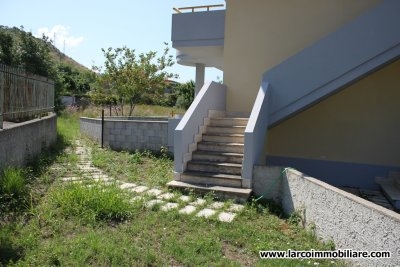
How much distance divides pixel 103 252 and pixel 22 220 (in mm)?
1472

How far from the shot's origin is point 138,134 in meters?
9.78

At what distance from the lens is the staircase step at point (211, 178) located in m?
6.53

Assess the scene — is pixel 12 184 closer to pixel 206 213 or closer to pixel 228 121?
pixel 206 213

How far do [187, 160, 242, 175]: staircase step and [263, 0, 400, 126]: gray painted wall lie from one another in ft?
5.07

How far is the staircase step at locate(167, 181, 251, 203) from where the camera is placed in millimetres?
6141

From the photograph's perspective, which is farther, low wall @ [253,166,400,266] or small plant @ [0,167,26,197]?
small plant @ [0,167,26,197]

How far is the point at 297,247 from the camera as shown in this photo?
4.38 metres

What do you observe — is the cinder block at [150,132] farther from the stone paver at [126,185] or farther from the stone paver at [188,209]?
the stone paver at [188,209]

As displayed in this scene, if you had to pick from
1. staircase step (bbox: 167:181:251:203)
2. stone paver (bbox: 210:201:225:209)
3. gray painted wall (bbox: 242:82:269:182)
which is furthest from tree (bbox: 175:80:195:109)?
stone paver (bbox: 210:201:225:209)

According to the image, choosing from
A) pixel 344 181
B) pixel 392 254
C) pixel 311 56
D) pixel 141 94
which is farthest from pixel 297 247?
pixel 141 94

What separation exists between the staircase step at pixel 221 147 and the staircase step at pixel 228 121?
77cm

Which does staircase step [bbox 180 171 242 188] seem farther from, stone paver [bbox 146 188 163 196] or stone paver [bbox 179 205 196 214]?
stone paver [bbox 179 205 196 214]

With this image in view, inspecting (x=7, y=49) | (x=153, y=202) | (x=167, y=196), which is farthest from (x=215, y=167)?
(x=7, y=49)

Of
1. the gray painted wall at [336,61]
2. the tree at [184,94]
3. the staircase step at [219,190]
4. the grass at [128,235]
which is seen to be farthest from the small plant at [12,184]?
the tree at [184,94]
